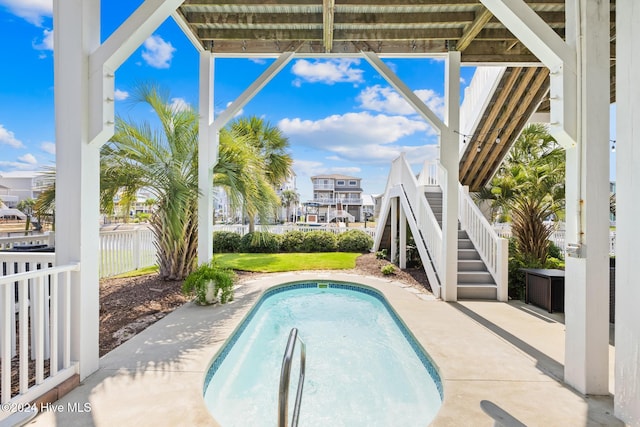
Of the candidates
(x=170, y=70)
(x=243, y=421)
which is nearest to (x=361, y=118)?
(x=170, y=70)

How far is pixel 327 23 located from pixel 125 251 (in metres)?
6.98

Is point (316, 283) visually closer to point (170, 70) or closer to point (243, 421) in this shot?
point (243, 421)

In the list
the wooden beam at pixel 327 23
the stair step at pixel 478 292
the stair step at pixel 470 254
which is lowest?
the stair step at pixel 478 292

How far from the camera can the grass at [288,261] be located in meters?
8.84

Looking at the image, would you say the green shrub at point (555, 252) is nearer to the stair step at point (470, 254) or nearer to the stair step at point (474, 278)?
the stair step at point (470, 254)

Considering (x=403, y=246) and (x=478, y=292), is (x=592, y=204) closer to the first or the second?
(x=478, y=292)

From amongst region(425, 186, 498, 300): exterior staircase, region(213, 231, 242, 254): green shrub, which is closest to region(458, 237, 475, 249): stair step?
region(425, 186, 498, 300): exterior staircase

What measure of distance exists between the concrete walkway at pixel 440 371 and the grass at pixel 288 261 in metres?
3.61

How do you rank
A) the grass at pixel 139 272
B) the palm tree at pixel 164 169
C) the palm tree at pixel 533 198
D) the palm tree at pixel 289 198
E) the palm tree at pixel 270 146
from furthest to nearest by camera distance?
the palm tree at pixel 289 198
the palm tree at pixel 270 146
the palm tree at pixel 533 198
the grass at pixel 139 272
the palm tree at pixel 164 169

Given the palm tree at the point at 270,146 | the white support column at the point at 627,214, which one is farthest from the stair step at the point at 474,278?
the palm tree at the point at 270,146

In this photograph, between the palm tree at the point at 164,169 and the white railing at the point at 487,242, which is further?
the white railing at the point at 487,242

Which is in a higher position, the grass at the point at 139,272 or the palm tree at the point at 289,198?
the palm tree at the point at 289,198

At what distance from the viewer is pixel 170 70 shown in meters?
12.9

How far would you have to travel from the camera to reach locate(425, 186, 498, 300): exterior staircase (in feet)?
20.0
